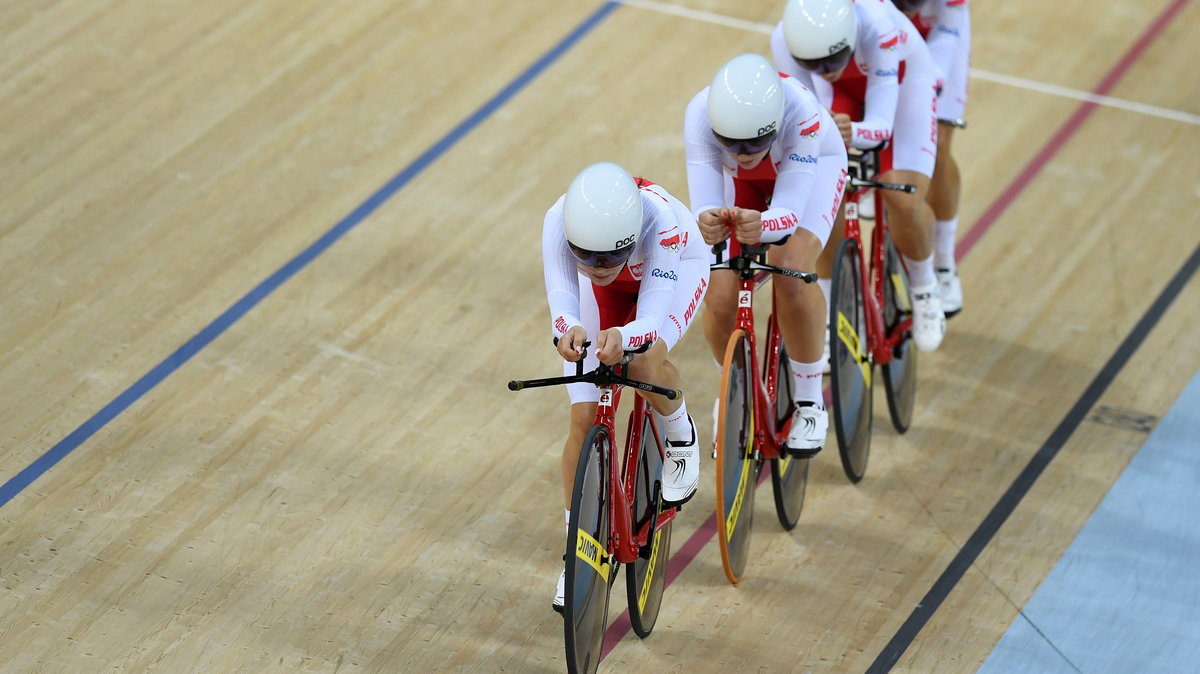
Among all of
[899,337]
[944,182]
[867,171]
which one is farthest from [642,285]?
[944,182]

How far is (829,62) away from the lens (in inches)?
176

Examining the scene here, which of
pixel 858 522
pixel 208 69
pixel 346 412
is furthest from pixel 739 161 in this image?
pixel 208 69

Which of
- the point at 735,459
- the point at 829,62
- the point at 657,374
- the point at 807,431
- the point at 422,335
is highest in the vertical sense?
the point at 829,62

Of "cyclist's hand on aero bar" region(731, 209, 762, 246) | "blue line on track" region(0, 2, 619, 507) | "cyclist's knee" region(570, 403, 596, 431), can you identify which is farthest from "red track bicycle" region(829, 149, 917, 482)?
"blue line on track" region(0, 2, 619, 507)

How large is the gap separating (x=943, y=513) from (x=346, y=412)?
1.92m

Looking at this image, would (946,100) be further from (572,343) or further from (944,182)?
(572,343)

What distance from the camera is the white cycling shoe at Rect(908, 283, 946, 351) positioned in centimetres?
520

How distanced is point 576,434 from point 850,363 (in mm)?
1181

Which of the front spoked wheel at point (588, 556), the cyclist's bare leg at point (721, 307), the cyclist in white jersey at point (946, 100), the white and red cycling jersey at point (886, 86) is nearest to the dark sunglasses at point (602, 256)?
the front spoked wheel at point (588, 556)

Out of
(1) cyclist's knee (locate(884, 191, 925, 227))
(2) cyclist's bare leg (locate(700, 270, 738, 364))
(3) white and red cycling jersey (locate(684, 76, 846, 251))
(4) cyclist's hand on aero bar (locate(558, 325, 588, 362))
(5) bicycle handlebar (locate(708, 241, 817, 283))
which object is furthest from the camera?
(1) cyclist's knee (locate(884, 191, 925, 227))

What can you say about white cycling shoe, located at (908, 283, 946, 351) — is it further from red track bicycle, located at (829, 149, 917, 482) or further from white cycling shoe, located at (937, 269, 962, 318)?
white cycling shoe, located at (937, 269, 962, 318)

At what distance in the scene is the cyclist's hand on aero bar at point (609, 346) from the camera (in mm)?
3498

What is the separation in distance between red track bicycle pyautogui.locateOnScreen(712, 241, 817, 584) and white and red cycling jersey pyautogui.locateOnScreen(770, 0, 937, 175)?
701 mm

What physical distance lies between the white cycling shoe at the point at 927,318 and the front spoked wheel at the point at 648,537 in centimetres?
145
